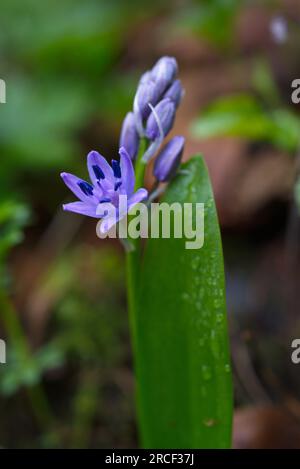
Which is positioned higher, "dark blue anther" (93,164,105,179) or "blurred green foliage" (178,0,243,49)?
"blurred green foliage" (178,0,243,49)

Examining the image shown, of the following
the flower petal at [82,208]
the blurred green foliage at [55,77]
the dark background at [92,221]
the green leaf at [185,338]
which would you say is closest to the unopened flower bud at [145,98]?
the green leaf at [185,338]

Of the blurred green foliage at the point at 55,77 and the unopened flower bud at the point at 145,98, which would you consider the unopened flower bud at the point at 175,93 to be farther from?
the blurred green foliage at the point at 55,77

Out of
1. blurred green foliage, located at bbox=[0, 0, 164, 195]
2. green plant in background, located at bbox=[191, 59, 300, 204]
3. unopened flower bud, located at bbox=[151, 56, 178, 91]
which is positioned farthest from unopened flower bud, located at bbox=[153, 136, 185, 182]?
blurred green foliage, located at bbox=[0, 0, 164, 195]

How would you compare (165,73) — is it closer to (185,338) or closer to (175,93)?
(175,93)

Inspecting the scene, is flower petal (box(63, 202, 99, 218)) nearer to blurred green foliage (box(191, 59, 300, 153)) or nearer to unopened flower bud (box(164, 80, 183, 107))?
unopened flower bud (box(164, 80, 183, 107))

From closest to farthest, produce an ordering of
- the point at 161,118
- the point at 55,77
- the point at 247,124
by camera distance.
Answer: the point at 161,118 < the point at 247,124 < the point at 55,77

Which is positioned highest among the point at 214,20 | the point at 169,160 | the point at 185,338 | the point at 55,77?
the point at 214,20

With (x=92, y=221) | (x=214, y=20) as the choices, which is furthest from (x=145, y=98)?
(x=214, y=20)
